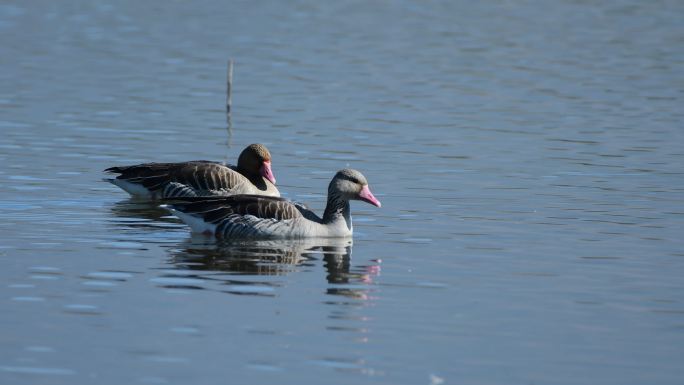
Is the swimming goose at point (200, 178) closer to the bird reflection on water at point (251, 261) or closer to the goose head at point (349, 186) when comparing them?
the bird reflection on water at point (251, 261)

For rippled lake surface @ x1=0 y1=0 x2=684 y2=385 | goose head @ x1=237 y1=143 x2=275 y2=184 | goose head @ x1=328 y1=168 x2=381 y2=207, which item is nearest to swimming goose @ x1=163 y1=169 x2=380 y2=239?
goose head @ x1=328 y1=168 x2=381 y2=207

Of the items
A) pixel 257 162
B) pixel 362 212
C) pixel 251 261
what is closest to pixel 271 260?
pixel 251 261

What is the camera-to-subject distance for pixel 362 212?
70.9 feet

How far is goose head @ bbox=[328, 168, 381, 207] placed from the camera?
19.0 metres

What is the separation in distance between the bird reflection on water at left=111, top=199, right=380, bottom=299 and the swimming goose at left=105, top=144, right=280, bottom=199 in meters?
1.82

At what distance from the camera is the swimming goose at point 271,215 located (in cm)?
1859

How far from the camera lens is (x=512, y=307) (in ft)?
48.4

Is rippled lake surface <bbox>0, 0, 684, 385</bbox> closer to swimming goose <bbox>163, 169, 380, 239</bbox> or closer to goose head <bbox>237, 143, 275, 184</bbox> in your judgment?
swimming goose <bbox>163, 169, 380, 239</bbox>

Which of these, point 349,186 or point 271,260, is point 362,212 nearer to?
point 349,186

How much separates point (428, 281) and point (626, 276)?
2571mm

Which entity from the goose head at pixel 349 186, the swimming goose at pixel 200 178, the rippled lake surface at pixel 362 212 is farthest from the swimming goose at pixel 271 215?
the swimming goose at pixel 200 178

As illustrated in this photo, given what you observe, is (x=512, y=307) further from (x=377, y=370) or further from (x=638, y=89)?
(x=638, y=89)

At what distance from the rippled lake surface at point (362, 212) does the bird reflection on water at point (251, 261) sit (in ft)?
0.22

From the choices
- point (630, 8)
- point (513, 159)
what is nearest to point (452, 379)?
point (513, 159)
